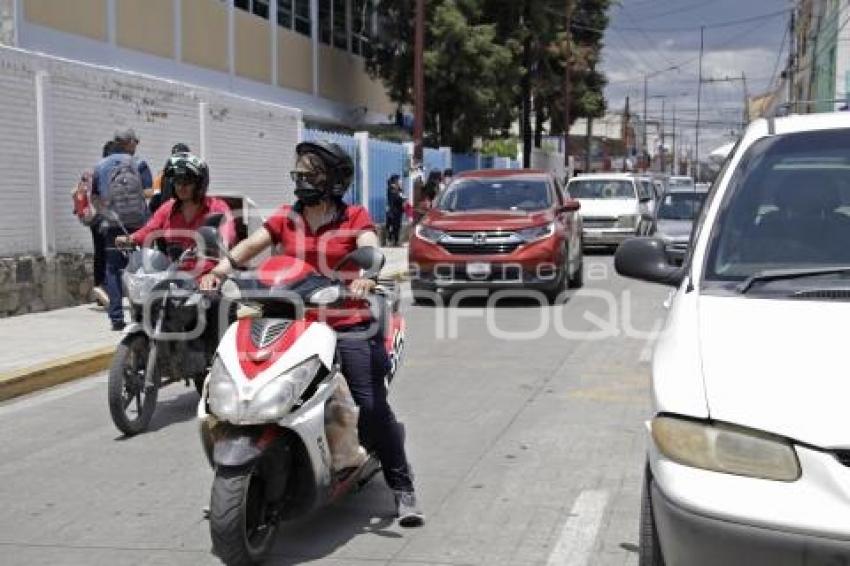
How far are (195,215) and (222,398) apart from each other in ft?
10.5

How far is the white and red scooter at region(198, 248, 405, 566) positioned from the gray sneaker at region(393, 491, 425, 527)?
35cm

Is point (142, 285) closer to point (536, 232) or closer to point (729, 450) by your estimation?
point (729, 450)

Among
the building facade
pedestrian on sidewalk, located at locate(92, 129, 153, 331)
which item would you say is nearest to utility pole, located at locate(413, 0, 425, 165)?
the building facade

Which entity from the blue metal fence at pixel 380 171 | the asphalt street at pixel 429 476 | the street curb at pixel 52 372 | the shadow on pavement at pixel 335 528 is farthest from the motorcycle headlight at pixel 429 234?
the blue metal fence at pixel 380 171

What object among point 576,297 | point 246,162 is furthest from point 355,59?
point 576,297

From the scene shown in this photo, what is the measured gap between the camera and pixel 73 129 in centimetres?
1282

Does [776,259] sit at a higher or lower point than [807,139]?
lower

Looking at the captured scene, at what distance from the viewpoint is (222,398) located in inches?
162

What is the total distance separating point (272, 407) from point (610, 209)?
774 inches

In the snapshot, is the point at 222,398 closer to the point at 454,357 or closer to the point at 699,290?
the point at 699,290

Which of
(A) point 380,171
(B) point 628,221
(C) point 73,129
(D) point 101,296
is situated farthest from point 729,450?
(A) point 380,171

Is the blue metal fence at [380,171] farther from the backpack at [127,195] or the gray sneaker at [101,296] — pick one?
the backpack at [127,195]

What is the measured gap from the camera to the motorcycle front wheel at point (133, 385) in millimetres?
6523

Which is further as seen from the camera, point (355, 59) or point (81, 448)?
point (355, 59)
